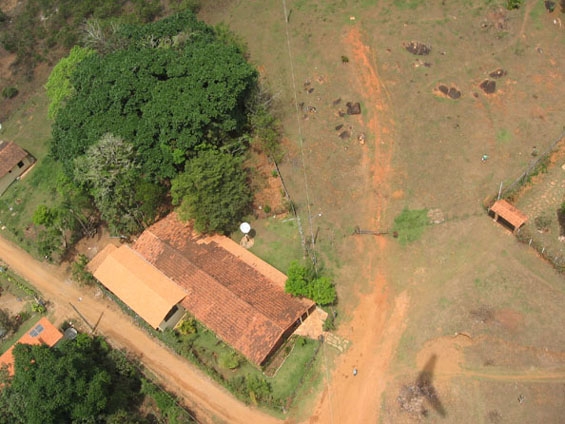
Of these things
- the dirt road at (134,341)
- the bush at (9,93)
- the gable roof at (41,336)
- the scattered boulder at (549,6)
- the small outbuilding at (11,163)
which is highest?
the scattered boulder at (549,6)

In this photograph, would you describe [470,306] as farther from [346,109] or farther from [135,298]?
[135,298]

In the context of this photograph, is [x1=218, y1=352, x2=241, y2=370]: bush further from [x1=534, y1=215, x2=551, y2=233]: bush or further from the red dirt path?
[x1=534, y1=215, x2=551, y2=233]: bush

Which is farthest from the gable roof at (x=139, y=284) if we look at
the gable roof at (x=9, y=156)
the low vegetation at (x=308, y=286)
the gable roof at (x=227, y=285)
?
the gable roof at (x=9, y=156)

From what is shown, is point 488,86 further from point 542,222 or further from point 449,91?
point 542,222

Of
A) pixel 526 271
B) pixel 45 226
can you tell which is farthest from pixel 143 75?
pixel 526 271

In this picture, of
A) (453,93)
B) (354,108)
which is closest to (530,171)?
(453,93)

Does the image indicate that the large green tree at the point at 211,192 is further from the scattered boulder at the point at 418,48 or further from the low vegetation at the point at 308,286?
the scattered boulder at the point at 418,48
